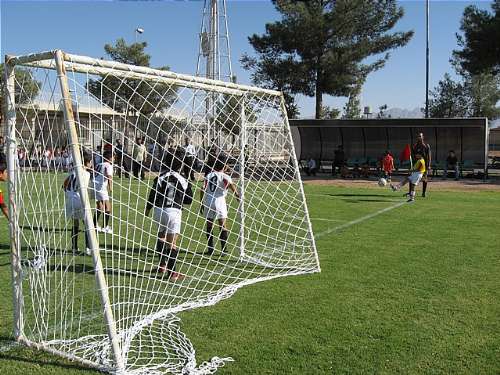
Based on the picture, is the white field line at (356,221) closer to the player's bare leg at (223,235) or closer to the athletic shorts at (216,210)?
the player's bare leg at (223,235)

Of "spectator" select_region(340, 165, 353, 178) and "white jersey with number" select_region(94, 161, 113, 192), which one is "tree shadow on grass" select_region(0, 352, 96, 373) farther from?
"spectator" select_region(340, 165, 353, 178)

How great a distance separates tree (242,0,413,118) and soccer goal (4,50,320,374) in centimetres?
2063

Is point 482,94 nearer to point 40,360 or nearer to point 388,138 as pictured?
point 388,138

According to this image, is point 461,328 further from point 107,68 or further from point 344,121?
point 344,121

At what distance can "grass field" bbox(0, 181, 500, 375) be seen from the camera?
13.9 ft

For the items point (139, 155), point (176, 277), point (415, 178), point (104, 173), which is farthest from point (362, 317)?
point (415, 178)

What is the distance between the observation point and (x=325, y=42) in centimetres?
2884

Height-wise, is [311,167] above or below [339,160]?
below

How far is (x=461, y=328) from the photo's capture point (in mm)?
4980

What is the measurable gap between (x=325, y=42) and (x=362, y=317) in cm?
2556

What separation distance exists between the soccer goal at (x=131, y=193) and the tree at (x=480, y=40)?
1883 centimetres

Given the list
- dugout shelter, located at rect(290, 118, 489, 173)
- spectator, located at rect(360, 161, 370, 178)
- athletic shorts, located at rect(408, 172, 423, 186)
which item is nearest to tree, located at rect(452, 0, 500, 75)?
dugout shelter, located at rect(290, 118, 489, 173)

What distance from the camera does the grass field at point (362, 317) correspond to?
4.22 m

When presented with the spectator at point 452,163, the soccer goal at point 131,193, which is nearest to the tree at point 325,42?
the spectator at point 452,163
